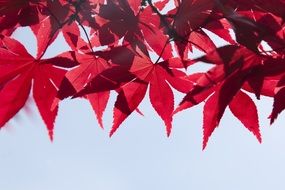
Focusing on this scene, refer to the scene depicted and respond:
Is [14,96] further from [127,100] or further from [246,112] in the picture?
[246,112]

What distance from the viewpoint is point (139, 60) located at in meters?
1.15

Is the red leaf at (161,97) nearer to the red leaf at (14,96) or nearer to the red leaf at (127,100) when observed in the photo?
the red leaf at (127,100)

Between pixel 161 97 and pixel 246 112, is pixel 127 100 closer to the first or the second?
pixel 161 97

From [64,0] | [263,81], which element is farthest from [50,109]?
[263,81]

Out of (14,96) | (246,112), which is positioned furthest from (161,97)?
(14,96)

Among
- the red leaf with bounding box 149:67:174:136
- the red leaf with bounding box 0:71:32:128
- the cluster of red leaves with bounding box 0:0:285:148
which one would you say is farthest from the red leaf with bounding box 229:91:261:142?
the red leaf with bounding box 0:71:32:128

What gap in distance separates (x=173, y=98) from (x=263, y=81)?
0.26 metres

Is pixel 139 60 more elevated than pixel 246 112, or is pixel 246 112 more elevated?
pixel 139 60

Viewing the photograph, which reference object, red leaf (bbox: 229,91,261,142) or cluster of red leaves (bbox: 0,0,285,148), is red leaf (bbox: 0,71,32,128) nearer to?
cluster of red leaves (bbox: 0,0,285,148)

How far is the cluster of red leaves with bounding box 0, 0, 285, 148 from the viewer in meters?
0.98

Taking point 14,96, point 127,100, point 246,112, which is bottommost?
point 246,112

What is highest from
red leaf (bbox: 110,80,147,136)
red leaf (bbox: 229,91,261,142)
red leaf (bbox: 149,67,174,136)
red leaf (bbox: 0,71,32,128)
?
red leaf (bbox: 0,71,32,128)

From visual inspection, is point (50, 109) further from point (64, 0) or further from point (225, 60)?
point (225, 60)

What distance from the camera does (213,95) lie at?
3.59ft
